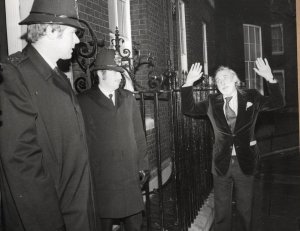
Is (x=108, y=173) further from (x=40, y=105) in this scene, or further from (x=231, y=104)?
(x=231, y=104)

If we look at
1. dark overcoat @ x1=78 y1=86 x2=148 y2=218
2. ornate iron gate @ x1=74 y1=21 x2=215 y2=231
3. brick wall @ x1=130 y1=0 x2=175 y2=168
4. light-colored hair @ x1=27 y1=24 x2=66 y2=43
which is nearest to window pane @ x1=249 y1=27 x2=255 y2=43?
brick wall @ x1=130 y1=0 x2=175 y2=168

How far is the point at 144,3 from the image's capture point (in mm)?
6258

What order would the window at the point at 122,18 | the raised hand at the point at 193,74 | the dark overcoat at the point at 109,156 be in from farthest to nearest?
1. the window at the point at 122,18
2. the raised hand at the point at 193,74
3. the dark overcoat at the point at 109,156

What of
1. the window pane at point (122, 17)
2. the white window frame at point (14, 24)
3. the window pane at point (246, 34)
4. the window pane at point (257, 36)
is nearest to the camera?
the white window frame at point (14, 24)

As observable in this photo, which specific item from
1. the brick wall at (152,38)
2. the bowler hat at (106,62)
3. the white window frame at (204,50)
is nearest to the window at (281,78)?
the white window frame at (204,50)

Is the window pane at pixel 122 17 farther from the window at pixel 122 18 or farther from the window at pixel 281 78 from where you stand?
the window at pixel 281 78

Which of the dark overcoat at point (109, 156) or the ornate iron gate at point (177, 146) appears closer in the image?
the dark overcoat at point (109, 156)

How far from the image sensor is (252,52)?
1916 cm

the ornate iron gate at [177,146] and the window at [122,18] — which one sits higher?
the window at [122,18]

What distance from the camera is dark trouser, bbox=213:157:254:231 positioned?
380 cm

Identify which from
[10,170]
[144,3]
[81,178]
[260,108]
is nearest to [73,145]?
[81,178]

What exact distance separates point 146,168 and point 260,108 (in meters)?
1.59

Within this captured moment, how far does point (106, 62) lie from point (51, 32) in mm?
881

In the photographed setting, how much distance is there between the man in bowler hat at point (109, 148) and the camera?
3016 millimetres
